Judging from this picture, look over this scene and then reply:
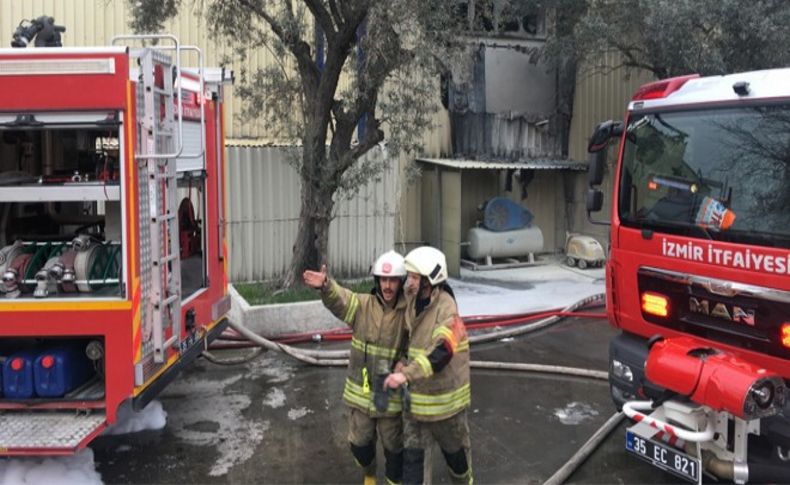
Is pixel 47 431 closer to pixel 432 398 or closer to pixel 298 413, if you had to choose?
pixel 298 413

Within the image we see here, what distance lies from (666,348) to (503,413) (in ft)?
7.35

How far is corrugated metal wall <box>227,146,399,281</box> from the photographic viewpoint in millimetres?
10812

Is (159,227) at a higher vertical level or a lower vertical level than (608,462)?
higher

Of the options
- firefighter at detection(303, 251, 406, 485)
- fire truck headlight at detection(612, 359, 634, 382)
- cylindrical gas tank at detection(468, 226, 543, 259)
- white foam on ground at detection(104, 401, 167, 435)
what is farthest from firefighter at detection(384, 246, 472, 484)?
cylindrical gas tank at detection(468, 226, 543, 259)

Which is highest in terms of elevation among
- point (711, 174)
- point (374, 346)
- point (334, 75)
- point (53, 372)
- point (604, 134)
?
point (334, 75)

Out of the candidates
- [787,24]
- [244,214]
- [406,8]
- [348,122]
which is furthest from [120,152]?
[787,24]

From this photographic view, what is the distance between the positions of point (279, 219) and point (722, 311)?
786 cm

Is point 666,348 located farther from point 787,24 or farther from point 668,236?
point 787,24

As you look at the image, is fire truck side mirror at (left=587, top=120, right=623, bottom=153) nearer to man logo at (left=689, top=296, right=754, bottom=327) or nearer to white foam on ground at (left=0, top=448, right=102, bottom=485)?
man logo at (left=689, top=296, right=754, bottom=327)

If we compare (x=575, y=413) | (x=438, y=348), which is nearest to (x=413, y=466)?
(x=438, y=348)

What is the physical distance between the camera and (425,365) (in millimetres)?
3678

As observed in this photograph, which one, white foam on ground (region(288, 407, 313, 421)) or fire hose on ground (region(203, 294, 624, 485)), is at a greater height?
fire hose on ground (region(203, 294, 624, 485))

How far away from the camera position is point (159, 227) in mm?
4602

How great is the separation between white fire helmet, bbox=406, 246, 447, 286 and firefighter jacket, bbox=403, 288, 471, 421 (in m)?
0.11
